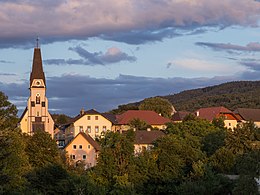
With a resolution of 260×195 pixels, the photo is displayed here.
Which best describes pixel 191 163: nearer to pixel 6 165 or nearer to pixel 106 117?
pixel 6 165

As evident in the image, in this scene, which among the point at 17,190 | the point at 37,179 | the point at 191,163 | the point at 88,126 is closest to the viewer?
the point at 17,190

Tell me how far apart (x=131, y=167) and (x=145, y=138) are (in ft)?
102

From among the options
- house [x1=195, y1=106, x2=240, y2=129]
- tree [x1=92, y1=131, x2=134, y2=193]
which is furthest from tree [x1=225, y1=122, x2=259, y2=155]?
house [x1=195, y1=106, x2=240, y2=129]

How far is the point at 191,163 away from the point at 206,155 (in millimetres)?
4005

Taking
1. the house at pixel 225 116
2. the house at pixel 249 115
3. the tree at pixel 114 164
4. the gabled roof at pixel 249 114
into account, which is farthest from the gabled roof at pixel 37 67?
the tree at pixel 114 164

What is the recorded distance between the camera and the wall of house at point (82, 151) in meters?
78.6

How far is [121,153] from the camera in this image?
54.9m

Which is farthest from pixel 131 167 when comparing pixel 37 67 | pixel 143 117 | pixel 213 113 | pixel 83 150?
pixel 213 113

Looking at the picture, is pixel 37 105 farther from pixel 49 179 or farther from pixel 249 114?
pixel 49 179

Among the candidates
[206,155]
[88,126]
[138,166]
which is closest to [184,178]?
[138,166]

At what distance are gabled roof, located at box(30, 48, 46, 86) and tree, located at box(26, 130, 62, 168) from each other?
4234cm

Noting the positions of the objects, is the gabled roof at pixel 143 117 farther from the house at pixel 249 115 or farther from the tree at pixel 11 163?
the tree at pixel 11 163

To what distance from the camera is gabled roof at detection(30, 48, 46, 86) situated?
101 m

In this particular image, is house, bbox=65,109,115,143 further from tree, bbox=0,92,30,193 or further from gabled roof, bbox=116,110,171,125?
tree, bbox=0,92,30,193
